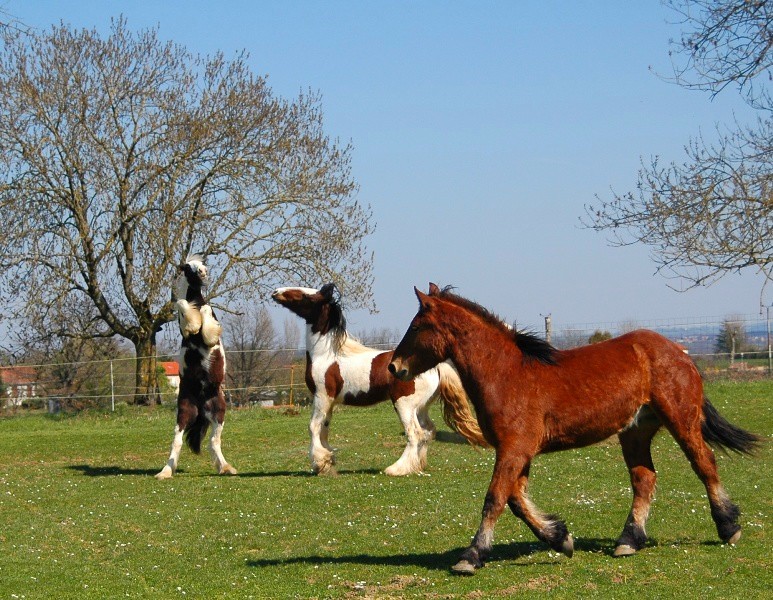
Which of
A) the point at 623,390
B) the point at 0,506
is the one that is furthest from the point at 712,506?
the point at 0,506

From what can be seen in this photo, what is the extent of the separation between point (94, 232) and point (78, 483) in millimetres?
17425

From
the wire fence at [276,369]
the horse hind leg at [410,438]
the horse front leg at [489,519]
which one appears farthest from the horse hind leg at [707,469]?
the wire fence at [276,369]

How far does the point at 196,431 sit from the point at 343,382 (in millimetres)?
2675

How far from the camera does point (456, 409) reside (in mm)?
12477

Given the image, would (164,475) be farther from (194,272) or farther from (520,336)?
(520,336)

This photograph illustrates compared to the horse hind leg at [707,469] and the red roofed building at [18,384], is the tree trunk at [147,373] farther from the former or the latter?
the horse hind leg at [707,469]

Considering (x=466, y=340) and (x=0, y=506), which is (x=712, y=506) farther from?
(x=0, y=506)

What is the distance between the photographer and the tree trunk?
3009 cm

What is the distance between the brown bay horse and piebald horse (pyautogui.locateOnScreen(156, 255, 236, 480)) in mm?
7073

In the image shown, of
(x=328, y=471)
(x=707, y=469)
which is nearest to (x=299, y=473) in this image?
(x=328, y=471)

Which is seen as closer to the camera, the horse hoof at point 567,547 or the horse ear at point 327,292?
the horse hoof at point 567,547

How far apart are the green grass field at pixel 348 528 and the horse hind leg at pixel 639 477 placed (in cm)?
21

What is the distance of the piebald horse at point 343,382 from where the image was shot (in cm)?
1350

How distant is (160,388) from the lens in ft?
104
